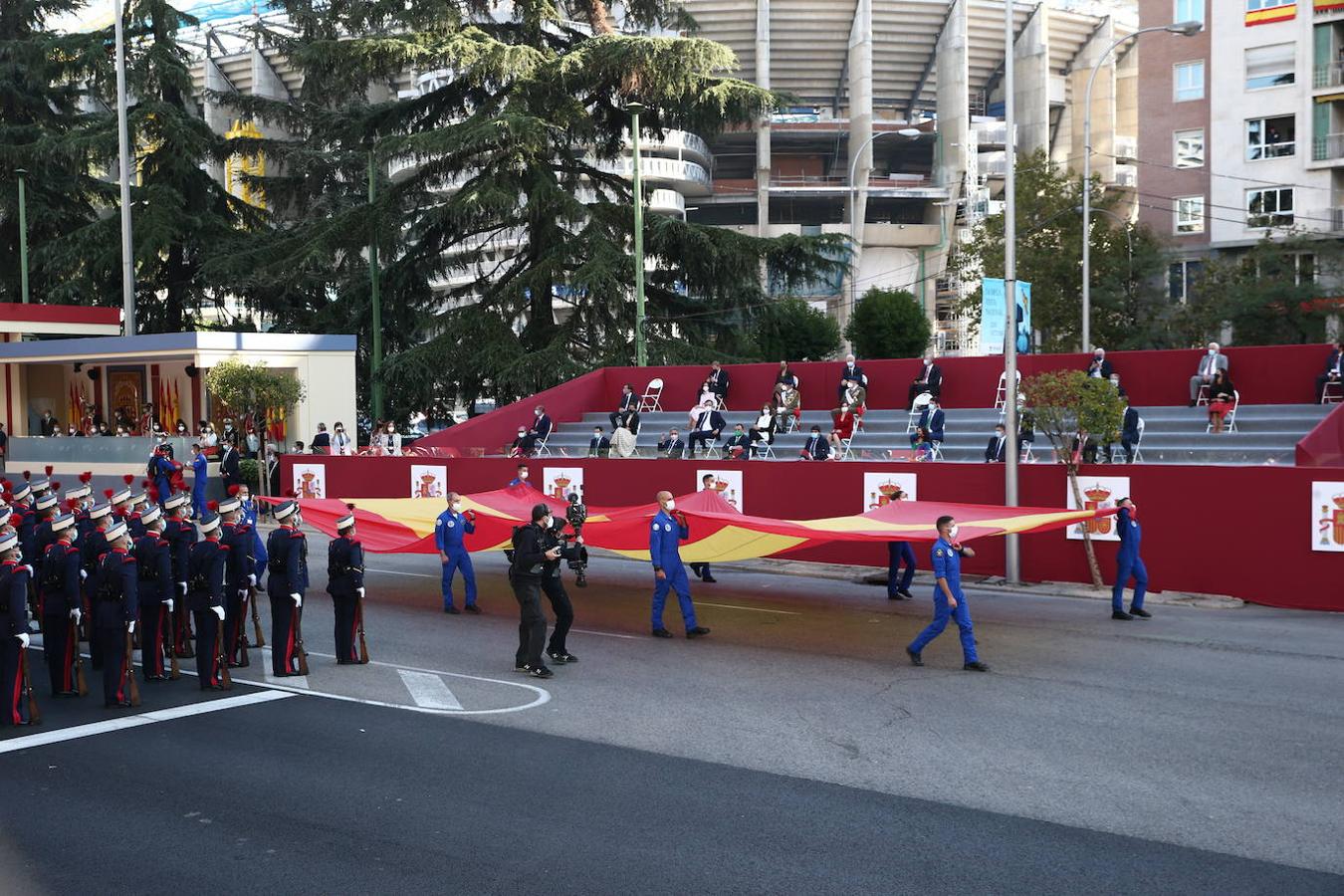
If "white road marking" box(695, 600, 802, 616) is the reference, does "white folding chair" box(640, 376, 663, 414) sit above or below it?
above

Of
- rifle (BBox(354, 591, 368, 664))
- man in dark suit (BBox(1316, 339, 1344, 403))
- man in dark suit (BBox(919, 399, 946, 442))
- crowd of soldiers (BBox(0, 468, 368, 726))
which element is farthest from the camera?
man in dark suit (BBox(919, 399, 946, 442))

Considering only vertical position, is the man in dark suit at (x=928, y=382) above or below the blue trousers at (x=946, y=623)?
above

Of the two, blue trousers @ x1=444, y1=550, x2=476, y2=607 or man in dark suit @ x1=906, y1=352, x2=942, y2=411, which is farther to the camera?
man in dark suit @ x1=906, y1=352, x2=942, y2=411

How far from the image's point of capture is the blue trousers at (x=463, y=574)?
1798 cm

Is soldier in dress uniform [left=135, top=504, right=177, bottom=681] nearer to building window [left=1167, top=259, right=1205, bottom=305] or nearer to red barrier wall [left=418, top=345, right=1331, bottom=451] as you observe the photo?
red barrier wall [left=418, top=345, right=1331, bottom=451]

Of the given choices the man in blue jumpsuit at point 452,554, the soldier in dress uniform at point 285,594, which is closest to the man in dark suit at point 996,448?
the man in blue jumpsuit at point 452,554

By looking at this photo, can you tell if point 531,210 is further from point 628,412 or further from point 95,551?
point 95,551

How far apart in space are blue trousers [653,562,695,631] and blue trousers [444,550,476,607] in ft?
11.8

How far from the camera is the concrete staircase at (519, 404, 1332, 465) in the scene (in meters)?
23.5

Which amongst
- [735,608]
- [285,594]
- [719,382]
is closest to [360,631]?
[285,594]

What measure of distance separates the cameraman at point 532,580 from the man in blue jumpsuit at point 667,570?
2.19m

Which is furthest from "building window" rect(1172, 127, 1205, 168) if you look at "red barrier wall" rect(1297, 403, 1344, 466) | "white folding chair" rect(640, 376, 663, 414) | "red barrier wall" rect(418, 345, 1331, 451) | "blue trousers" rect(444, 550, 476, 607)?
"blue trousers" rect(444, 550, 476, 607)

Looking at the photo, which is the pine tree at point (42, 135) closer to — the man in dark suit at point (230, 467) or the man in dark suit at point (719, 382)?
the man in dark suit at point (230, 467)

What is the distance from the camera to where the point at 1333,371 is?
2464 centimetres
